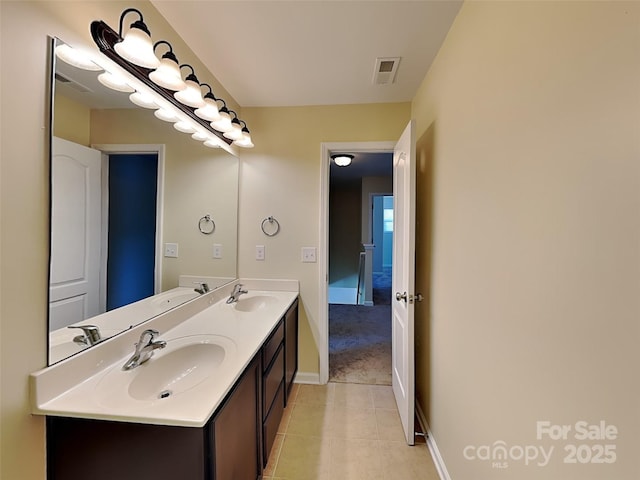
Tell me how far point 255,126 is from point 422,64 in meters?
1.43

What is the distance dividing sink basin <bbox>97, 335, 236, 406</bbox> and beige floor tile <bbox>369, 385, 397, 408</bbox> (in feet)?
4.78

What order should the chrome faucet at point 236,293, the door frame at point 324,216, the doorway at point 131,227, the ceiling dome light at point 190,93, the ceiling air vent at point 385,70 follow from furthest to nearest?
the door frame at point 324,216 → the chrome faucet at point 236,293 → the ceiling air vent at point 385,70 → the ceiling dome light at point 190,93 → the doorway at point 131,227

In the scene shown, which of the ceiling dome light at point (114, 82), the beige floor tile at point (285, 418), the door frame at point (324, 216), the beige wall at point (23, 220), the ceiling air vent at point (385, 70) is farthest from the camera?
the door frame at point (324, 216)

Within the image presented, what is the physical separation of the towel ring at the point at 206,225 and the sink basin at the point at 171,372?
2.76ft

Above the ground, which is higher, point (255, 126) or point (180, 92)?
point (255, 126)

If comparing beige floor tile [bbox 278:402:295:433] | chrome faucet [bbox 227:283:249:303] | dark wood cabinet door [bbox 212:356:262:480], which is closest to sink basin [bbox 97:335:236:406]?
dark wood cabinet door [bbox 212:356:262:480]

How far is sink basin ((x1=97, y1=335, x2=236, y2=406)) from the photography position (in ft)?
3.32

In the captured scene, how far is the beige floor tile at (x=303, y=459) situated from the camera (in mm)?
1529

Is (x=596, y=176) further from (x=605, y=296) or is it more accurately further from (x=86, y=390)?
(x=86, y=390)

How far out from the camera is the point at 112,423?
0.88 metres

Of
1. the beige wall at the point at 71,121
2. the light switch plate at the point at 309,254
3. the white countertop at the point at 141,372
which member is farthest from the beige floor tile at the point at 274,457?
the beige wall at the point at 71,121

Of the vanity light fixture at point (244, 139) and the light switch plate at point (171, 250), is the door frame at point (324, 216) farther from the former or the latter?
the light switch plate at point (171, 250)

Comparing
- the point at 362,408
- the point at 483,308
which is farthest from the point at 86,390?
the point at 362,408

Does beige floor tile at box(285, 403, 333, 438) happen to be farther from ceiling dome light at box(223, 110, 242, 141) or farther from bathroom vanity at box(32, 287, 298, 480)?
ceiling dome light at box(223, 110, 242, 141)
